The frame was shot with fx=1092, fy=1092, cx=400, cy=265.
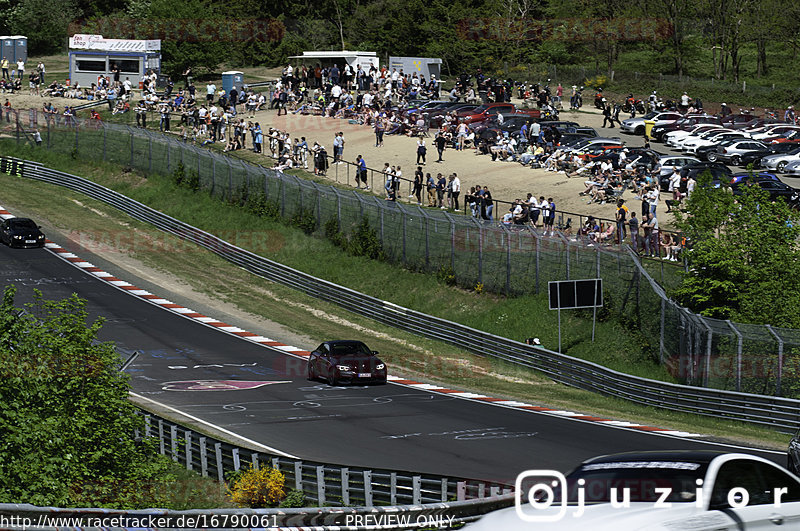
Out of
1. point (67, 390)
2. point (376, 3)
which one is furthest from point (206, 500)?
point (376, 3)

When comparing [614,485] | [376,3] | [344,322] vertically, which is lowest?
[344,322]

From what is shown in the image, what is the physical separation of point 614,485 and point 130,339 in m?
27.2

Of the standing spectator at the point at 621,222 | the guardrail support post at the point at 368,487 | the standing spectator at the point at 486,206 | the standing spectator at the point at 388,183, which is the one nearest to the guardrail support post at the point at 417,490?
the guardrail support post at the point at 368,487

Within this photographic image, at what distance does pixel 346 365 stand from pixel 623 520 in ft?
67.5

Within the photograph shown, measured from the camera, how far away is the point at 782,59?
98750 mm

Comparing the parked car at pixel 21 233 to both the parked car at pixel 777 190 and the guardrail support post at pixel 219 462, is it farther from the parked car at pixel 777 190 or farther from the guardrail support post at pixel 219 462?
the guardrail support post at pixel 219 462

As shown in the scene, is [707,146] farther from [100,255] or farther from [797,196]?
[100,255]

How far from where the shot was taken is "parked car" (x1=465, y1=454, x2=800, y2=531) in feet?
27.5

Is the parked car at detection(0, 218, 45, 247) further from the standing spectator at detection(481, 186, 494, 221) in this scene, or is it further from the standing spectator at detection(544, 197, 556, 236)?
the standing spectator at detection(544, 197, 556, 236)

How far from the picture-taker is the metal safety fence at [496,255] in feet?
84.7

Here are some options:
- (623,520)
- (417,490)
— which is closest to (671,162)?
(417,490)

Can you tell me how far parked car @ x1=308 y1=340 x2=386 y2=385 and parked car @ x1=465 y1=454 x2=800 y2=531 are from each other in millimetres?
19299

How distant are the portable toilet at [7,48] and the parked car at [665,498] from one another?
83408mm

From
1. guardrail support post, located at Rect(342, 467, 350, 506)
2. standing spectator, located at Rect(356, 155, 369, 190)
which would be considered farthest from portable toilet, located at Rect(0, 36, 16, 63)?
guardrail support post, located at Rect(342, 467, 350, 506)
